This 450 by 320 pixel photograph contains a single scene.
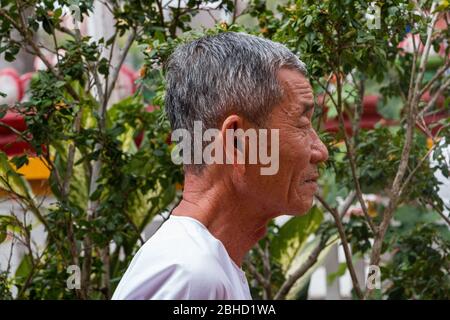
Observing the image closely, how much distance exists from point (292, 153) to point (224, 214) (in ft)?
0.61

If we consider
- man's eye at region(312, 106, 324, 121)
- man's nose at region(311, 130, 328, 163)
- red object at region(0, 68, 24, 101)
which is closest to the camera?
man's nose at region(311, 130, 328, 163)

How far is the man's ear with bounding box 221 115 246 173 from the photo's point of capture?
2012 mm

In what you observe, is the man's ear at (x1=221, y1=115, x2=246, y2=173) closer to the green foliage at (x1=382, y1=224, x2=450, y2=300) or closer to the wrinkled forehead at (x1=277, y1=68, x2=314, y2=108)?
the wrinkled forehead at (x1=277, y1=68, x2=314, y2=108)

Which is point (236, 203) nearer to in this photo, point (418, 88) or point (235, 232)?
point (235, 232)

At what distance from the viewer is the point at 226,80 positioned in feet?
6.57

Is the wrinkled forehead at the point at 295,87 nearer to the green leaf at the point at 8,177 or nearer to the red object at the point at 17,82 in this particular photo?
the green leaf at the point at 8,177

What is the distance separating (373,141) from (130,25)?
1.13 metres

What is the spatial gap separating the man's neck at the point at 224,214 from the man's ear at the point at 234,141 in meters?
0.05

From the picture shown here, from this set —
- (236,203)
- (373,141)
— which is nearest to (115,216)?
(373,141)

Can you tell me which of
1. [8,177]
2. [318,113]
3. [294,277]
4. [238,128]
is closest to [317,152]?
[238,128]


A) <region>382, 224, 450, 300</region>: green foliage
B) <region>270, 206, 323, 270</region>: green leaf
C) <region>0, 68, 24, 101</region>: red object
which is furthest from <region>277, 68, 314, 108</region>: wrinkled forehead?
<region>0, 68, 24, 101</region>: red object

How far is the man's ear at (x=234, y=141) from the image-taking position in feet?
6.60

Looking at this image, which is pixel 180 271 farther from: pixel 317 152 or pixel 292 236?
pixel 292 236

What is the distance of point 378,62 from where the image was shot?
390 centimetres
